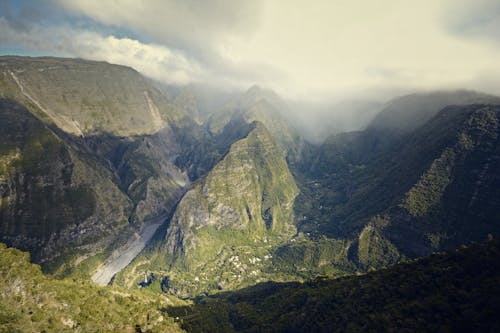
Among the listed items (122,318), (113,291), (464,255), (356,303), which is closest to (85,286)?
(113,291)

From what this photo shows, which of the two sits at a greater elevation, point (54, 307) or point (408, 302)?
point (54, 307)

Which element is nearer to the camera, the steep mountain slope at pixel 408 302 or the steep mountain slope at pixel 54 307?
the steep mountain slope at pixel 54 307

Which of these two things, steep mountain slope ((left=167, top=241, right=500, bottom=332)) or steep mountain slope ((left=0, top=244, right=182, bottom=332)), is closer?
steep mountain slope ((left=0, top=244, right=182, bottom=332))

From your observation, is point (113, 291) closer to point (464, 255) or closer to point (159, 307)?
point (159, 307)

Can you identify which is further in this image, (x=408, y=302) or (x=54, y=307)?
(x=408, y=302)
